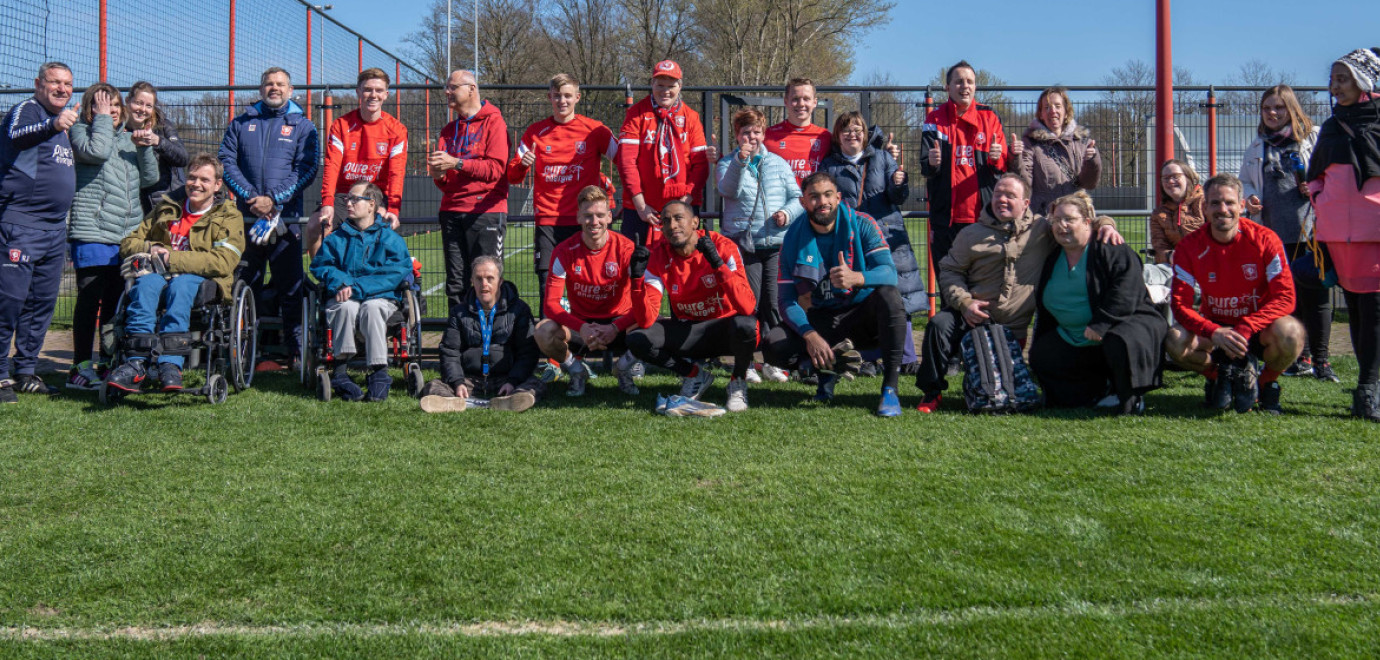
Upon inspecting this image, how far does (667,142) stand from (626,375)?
5.29ft

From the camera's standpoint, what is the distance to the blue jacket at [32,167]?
6.69 metres

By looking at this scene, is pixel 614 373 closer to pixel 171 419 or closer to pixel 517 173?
pixel 517 173

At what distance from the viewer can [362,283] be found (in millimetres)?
6836

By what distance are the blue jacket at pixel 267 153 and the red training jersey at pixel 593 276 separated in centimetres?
235

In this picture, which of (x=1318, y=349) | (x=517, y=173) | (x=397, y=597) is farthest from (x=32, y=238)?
(x=1318, y=349)

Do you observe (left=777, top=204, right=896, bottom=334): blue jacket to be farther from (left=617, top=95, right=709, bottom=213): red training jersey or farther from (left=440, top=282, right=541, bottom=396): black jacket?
(left=440, top=282, right=541, bottom=396): black jacket

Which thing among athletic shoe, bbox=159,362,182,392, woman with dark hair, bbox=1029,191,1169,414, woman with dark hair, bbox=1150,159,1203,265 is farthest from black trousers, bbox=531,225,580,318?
woman with dark hair, bbox=1150,159,1203,265

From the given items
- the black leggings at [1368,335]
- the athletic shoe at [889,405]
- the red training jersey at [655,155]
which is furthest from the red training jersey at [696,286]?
the black leggings at [1368,335]

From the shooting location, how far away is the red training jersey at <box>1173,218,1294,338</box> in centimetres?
573

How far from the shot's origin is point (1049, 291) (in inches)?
239

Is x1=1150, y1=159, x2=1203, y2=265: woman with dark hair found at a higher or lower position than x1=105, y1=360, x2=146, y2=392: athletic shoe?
higher

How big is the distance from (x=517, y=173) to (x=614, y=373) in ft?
5.02

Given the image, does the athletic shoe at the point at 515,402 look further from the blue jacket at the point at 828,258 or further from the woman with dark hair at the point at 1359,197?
the woman with dark hair at the point at 1359,197

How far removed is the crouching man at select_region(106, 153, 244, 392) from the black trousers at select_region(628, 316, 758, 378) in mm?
2677
